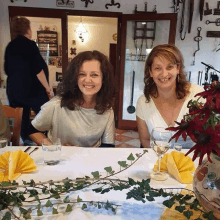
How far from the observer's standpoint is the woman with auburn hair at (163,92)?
160 cm

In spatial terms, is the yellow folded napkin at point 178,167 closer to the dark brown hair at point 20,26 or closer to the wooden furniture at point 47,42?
the dark brown hair at point 20,26

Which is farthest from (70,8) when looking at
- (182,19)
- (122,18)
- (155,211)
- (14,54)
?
(155,211)

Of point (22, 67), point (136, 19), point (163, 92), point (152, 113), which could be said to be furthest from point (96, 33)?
point (152, 113)

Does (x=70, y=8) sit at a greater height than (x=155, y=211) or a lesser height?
greater

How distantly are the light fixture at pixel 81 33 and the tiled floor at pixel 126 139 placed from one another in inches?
132

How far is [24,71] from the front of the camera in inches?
100

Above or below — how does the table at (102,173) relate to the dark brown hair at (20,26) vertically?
below

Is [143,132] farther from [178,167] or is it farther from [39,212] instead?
[39,212]

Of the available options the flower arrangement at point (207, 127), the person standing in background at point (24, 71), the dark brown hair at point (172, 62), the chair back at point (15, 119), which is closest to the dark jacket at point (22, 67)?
the person standing in background at point (24, 71)

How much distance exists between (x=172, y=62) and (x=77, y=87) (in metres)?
0.72

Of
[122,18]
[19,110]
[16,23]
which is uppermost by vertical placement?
[122,18]

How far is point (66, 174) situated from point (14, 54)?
1962 millimetres

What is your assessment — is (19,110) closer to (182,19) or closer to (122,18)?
(122,18)

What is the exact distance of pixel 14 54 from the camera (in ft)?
8.05
